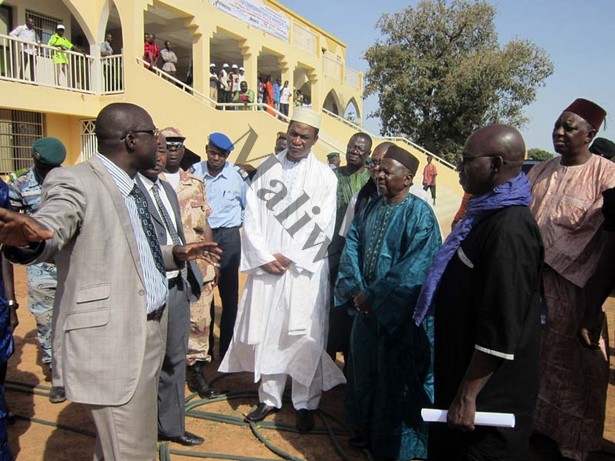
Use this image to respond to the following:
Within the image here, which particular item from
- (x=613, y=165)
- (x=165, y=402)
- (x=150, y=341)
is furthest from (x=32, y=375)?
(x=613, y=165)

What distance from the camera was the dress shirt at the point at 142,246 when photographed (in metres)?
1.99

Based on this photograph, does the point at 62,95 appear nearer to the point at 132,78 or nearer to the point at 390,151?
the point at 132,78

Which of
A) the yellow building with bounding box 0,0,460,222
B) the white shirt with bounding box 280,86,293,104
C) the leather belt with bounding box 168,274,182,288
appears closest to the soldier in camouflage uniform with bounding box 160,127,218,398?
the leather belt with bounding box 168,274,182,288

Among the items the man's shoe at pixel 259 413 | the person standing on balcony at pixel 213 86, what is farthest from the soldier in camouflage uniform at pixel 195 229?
the person standing on balcony at pixel 213 86

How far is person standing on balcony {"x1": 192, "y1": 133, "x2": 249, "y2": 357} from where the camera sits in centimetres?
442

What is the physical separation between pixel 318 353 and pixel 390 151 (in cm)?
156

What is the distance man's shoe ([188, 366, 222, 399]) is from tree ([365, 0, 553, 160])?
1969cm

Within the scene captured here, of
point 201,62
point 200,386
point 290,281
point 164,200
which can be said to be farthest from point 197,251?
point 201,62

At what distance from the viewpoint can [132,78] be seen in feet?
42.3

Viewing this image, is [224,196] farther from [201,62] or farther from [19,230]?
[201,62]

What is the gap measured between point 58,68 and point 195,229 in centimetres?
1084

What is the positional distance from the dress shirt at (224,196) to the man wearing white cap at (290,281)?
0.73m

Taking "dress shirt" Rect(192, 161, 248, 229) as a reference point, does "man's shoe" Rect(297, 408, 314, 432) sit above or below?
below

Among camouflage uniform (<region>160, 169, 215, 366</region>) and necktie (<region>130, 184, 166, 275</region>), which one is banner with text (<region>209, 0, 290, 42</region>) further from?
necktie (<region>130, 184, 166, 275</region>)
